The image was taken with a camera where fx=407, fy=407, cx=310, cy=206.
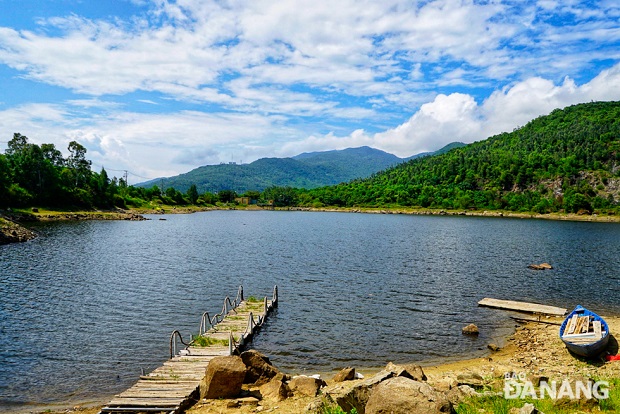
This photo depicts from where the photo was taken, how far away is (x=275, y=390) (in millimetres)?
19406

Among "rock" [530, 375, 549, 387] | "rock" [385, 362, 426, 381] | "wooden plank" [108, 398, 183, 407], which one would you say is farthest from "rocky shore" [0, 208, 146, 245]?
"rock" [530, 375, 549, 387]

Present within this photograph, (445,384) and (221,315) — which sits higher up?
(445,384)

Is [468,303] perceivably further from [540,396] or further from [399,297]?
[540,396]

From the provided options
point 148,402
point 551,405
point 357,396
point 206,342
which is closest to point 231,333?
point 206,342

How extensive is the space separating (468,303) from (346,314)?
1457 cm

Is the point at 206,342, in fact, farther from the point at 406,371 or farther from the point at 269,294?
the point at 269,294

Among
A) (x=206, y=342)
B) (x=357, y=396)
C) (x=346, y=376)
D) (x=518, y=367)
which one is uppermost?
(x=357, y=396)

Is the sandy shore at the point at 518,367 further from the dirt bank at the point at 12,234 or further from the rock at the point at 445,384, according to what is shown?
the dirt bank at the point at 12,234

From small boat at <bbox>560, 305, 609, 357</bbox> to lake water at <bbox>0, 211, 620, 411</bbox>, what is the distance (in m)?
5.66

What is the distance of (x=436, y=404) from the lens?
12094 mm

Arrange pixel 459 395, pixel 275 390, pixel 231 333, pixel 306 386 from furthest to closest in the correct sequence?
1. pixel 231 333
2. pixel 275 390
3. pixel 306 386
4. pixel 459 395

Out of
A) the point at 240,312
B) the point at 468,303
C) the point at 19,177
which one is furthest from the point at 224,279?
the point at 19,177

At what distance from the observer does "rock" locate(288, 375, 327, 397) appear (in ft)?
61.9

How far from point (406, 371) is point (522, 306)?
29.7m
